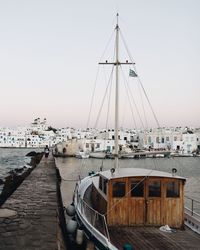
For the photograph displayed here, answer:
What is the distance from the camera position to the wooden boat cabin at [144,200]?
1019 cm

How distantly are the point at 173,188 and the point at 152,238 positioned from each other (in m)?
1.93

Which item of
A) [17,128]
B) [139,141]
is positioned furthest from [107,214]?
[17,128]

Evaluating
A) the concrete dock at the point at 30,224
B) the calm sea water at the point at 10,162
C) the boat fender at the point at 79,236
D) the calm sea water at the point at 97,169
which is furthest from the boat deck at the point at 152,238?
the calm sea water at the point at 10,162

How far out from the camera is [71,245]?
1135 centimetres

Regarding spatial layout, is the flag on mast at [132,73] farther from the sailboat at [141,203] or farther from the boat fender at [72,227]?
the boat fender at [72,227]

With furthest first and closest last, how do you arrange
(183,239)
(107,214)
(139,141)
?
1. (139,141)
2. (107,214)
3. (183,239)

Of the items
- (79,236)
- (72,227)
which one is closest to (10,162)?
(72,227)

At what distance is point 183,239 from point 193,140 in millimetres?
107095

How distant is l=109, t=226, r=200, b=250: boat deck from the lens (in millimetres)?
8867

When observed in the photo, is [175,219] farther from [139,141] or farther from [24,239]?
[139,141]

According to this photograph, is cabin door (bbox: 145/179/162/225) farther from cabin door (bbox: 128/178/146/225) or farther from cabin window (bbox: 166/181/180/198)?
cabin window (bbox: 166/181/180/198)

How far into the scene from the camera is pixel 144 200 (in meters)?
10.3

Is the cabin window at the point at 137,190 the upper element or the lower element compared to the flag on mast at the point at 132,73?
lower

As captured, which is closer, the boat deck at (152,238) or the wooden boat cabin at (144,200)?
the boat deck at (152,238)
